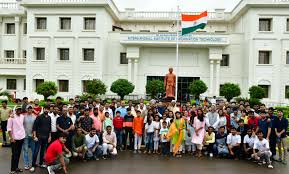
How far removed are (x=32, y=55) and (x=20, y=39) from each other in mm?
6332

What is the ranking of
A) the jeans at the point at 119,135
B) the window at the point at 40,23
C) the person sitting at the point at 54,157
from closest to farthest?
1. the person sitting at the point at 54,157
2. the jeans at the point at 119,135
3. the window at the point at 40,23

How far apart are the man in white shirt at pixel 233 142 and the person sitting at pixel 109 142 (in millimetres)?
4151

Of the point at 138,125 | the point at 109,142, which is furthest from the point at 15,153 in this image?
the point at 138,125

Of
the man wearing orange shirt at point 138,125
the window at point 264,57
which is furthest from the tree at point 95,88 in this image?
the window at point 264,57

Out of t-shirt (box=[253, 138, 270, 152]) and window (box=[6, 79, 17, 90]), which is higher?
window (box=[6, 79, 17, 90])

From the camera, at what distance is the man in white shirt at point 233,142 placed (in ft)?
36.5

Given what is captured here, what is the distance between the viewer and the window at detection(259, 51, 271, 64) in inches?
1225

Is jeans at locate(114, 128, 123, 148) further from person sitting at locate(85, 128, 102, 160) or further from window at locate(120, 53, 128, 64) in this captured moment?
window at locate(120, 53, 128, 64)

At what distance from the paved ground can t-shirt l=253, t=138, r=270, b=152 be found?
1.91 ft

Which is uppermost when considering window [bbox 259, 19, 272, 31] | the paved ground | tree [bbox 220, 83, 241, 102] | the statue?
window [bbox 259, 19, 272, 31]

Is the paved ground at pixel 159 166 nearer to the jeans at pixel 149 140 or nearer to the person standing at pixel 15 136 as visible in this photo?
the person standing at pixel 15 136

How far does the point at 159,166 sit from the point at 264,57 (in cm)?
2490

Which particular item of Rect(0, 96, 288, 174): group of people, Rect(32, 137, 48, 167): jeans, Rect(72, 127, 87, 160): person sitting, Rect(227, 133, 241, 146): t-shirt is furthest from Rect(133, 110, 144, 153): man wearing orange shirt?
Rect(32, 137, 48, 167): jeans

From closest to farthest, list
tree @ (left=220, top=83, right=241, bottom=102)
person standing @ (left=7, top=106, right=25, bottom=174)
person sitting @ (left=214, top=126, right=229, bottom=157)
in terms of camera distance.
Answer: person standing @ (left=7, top=106, right=25, bottom=174) < person sitting @ (left=214, top=126, right=229, bottom=157) < tree @ (left=220, top=83, right=241, bottom=102)
